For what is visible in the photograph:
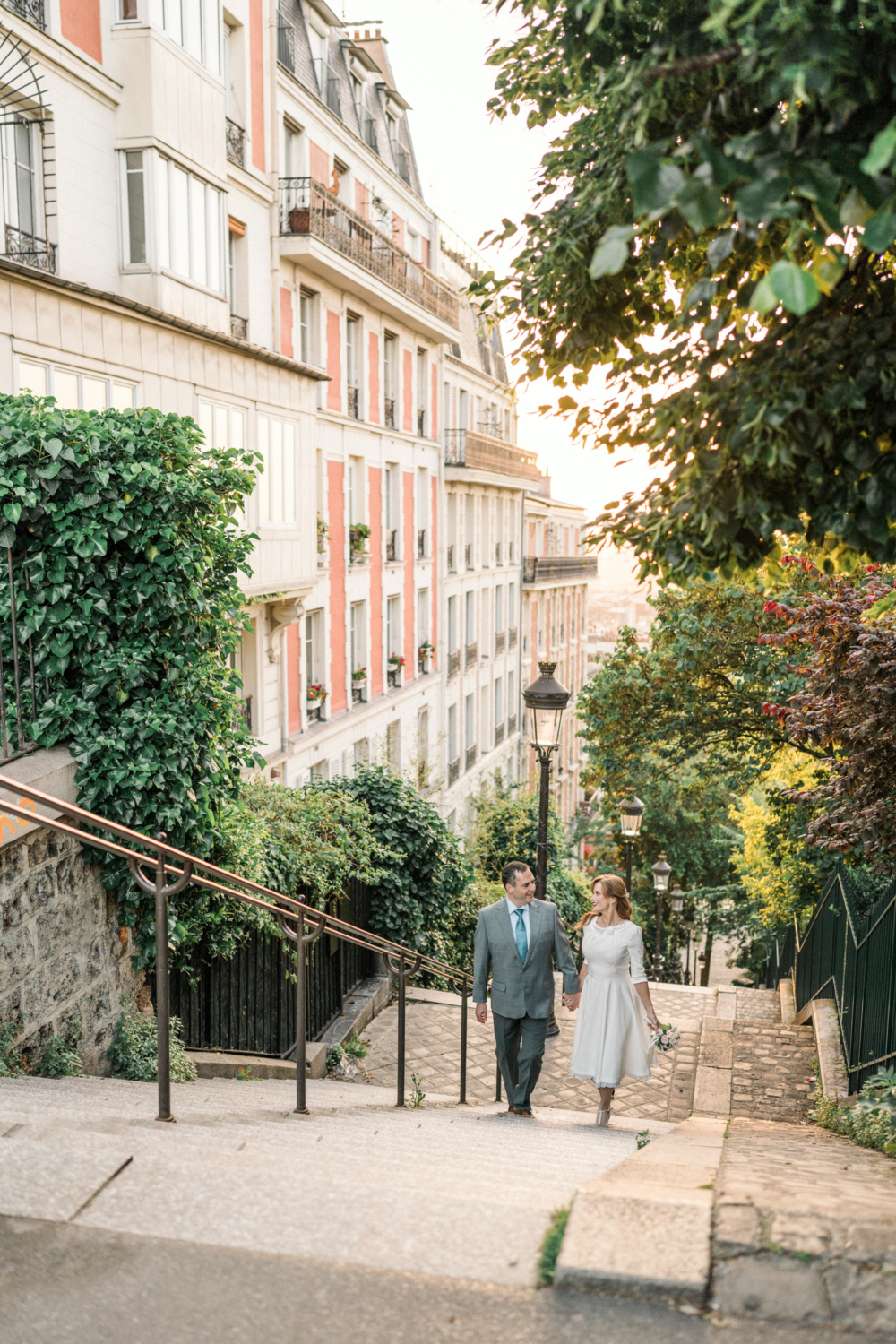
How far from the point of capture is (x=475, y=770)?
3334cm

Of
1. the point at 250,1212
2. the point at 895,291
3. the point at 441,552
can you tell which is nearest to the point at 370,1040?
the point at 250,1212

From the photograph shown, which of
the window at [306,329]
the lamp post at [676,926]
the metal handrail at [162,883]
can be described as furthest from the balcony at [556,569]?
the metal handrail at [162,883]

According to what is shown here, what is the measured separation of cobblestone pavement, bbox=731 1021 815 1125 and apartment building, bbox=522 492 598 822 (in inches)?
1042

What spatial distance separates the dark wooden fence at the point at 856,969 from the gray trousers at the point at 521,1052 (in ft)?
6.99

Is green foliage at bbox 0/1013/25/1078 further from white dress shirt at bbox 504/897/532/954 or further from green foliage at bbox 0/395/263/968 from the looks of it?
white dress shirt at bbox 504/897/532/954

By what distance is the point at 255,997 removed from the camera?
899 cm

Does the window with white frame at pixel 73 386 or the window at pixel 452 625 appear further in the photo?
the window at pixel 452 625

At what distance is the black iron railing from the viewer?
18.9ft

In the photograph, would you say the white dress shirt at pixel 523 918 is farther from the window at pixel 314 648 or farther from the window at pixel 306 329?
the window at pixel 306 329

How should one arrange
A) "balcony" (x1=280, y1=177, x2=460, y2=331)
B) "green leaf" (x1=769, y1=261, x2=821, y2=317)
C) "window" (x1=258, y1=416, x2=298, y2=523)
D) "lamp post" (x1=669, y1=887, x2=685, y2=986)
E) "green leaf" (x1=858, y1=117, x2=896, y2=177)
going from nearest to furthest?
"green leaf" (x1=858, y1=117, x2=896, y2=177) → "green leaf" (x1=769, y1=261, x2=821, y2=317) → "window" (x1=258, y1=416, x2=298, y2=523) → "balcony" (x1=280, y1=177, x2=460, y2=331) → "lamp post" (x1=669, y1=887, x2=685, y2=986)

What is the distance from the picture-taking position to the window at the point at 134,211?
12.5 m

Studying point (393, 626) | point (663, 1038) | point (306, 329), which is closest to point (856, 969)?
point (663, 1038)

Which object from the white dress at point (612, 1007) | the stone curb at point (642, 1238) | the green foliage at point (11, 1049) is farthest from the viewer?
the white dress at point (612, 1007)

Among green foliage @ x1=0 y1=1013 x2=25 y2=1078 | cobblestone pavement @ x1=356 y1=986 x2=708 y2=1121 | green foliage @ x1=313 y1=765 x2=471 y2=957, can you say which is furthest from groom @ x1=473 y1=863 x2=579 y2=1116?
green foliage @ x1=313 y1=765 x2=471 y2=957
